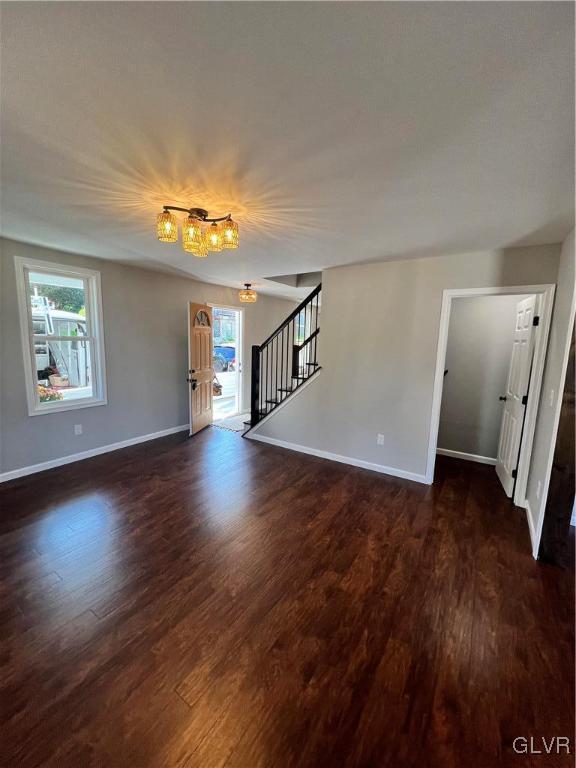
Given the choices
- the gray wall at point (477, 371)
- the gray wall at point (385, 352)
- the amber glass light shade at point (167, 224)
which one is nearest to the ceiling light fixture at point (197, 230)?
the amber glass light shade at point (167, 224)

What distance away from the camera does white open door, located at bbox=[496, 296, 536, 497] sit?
9.60 ft

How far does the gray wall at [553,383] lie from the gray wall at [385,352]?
1.48 ft

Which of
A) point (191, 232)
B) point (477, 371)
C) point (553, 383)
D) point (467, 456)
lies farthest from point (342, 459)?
point (191, 232)

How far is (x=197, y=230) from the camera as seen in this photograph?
2027 mm

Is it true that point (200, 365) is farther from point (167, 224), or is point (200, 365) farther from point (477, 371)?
point (477, 371)

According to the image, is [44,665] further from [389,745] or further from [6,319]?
[6,319]

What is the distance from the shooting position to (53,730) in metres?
1.23

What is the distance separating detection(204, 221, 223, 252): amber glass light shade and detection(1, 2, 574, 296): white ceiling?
14cm

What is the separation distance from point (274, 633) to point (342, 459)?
249 centimetres

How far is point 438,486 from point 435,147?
10.3ft

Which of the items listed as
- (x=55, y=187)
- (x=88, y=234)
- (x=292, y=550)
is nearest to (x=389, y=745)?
(x=292, y=550)

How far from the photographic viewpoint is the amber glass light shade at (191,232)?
1983 mm

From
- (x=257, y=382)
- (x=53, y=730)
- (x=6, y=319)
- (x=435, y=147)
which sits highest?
(x=435, y=147)

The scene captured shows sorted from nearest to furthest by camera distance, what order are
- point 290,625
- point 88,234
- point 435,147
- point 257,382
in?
point 435,147
point 290,625
point 88,234
point 257,382
